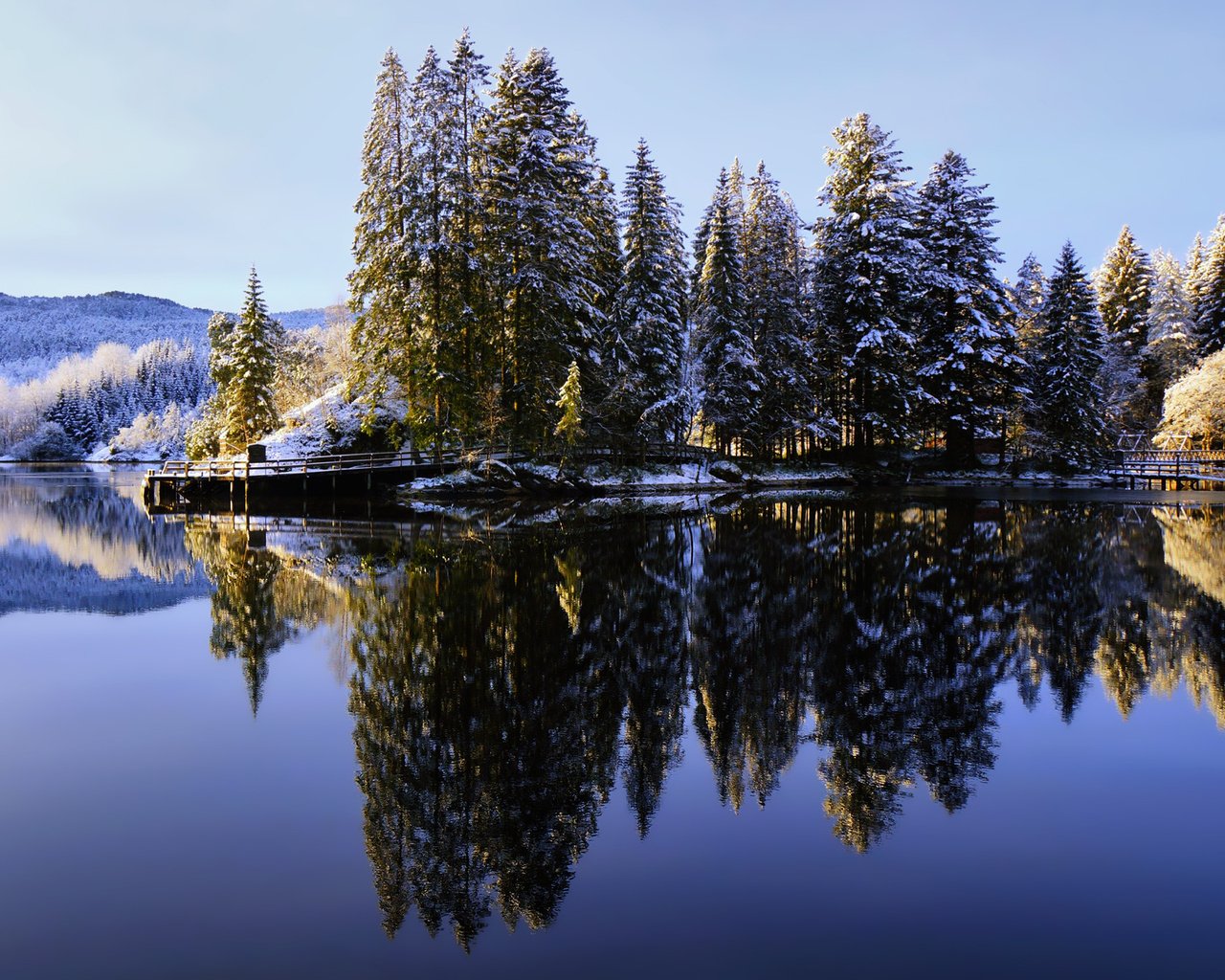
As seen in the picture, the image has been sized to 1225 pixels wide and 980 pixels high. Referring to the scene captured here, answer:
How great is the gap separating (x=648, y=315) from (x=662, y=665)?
3543 centimetres

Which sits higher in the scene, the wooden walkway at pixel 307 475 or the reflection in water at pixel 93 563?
the wooden walkway at pixel 307 475

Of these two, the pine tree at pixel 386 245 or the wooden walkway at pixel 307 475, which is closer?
the pine tree at pixel 386 245

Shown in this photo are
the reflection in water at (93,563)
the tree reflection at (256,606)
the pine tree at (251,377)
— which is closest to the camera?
the tree reflection at (256,606)

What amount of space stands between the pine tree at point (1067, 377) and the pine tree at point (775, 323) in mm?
14490

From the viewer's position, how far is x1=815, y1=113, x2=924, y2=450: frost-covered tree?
47.1 meters

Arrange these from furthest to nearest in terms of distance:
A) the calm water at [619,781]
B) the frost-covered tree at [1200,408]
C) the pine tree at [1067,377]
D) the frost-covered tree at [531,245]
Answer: the pine tree at [1067,377] → the frost-covered tree at [1200,408] → the frost-covered tree at [531,245] → the calm water at [619,781]

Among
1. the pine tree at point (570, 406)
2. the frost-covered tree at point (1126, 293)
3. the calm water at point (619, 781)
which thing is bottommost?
the calm water at point (619, 781)

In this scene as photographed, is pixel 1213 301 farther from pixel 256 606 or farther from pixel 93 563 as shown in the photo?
pixel 93 563

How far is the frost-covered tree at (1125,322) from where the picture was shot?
5953 centimetres

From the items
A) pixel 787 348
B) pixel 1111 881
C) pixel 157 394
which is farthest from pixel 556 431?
A: pixel 157 394

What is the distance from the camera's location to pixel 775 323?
48156 millimetres

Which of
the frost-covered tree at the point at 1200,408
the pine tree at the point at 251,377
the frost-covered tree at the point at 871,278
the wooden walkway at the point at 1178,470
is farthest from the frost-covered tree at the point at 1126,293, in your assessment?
the pine tree at the point at 251,377

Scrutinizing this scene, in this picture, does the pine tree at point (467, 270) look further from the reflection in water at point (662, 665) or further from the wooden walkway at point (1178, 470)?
the wooden walkway at point (1178, 470)

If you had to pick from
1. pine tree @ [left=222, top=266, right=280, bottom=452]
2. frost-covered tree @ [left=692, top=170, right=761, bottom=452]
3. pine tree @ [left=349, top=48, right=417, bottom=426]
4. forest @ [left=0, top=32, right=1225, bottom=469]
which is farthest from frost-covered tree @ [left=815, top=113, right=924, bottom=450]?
pine tree @ [left=222, top=266, right=280, bottom=452]
